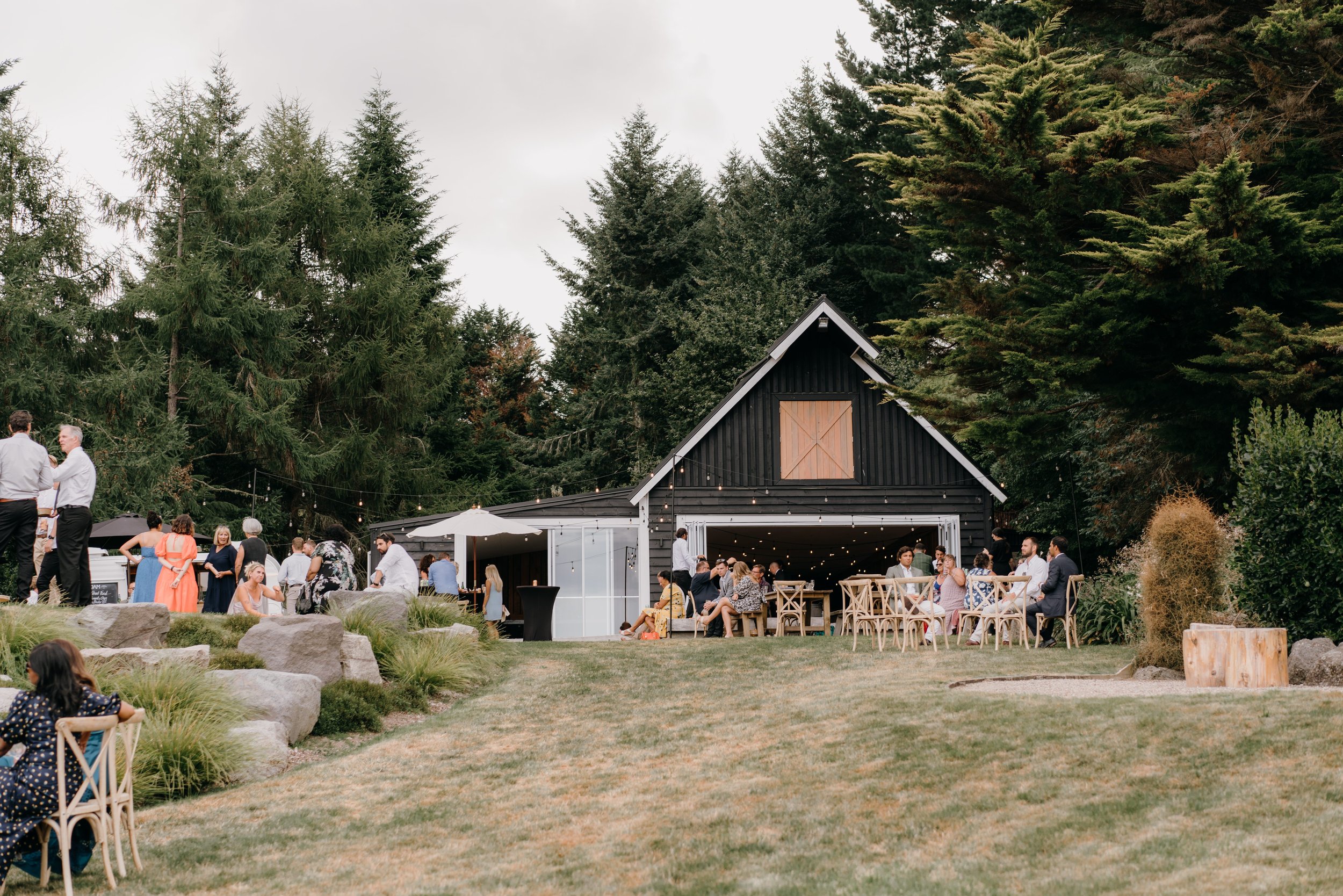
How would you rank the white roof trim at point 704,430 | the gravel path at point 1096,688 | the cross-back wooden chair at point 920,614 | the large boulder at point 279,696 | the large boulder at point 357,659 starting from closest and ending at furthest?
the gravel path at point 1096,688 < the large boulder at point 279,696 < the large boulder at point 357,659 < the cross-back wooden chair at point 920,614 < the white roof trim at point 704,430

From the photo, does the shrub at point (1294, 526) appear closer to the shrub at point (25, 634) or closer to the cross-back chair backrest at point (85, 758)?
the cross-back chair backrest at point (85, 758)

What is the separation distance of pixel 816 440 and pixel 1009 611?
8.46m

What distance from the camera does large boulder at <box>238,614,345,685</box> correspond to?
32.6 feet

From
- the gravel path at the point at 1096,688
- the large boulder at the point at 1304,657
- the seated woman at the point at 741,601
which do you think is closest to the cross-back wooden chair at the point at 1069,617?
the gravel path at the point at 1096,688

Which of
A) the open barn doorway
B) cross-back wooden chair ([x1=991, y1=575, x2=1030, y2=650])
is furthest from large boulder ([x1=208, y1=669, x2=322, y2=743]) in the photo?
the open barn doorway

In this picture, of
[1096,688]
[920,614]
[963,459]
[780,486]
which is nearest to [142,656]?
[1096,688]

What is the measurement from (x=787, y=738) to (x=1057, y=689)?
237 centimetres

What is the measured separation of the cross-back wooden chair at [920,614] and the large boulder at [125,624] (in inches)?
287

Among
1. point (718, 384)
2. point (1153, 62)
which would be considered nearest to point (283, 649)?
point (1153, 62)

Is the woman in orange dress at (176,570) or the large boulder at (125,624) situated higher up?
the woman in orange dress at (176,570)

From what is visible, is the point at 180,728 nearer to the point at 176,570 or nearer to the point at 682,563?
the point at 176,570

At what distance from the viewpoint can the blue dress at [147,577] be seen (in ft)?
41.8

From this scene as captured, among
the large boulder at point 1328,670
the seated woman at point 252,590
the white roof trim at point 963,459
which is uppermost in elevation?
the white roof trim at point 963,459

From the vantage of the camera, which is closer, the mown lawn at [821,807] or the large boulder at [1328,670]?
the mown lawn at [821,807]
